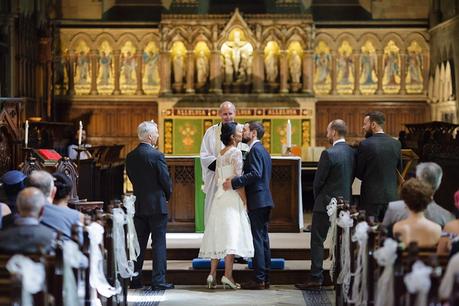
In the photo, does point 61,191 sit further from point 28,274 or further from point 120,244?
point 28,274

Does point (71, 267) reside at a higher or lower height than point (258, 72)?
lower

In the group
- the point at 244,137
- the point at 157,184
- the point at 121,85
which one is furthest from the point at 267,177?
the point at 121,85

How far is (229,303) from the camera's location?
832 cm

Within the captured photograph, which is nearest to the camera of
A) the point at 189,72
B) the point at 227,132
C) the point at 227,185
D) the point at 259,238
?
the point at 227,132

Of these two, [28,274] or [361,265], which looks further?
[361,265]

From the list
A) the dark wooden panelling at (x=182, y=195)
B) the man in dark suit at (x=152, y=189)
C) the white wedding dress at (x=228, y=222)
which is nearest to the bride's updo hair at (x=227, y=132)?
the white wedding dress at (x=228, y=222)

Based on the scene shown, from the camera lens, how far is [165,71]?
19.3m

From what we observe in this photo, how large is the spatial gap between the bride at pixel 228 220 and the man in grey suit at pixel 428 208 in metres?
2.25

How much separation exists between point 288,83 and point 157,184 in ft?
35.9

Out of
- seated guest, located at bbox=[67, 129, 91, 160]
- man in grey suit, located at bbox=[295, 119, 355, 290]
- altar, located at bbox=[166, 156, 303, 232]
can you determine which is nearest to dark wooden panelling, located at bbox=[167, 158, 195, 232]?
altar, located at bbox=[166, 156, 303, 232]

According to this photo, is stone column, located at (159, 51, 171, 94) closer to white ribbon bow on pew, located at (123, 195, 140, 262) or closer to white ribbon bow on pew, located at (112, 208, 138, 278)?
white ribbon bow on pew, located at (123, 195, 140, 262)

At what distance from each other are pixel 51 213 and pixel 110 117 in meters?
13.9

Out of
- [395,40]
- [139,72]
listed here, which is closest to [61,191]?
[139,72]

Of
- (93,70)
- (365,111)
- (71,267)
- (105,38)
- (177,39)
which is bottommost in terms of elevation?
(71,267)
